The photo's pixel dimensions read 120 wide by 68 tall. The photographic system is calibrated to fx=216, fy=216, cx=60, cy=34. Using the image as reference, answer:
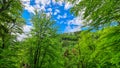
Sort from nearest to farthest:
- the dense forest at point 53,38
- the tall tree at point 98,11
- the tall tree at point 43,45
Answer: the tall tree at point 98,11 < the dense forest at point 53,38 < the tall tree at point 43,45

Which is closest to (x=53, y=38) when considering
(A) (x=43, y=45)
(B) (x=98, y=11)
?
(A) (x=43, y=45)

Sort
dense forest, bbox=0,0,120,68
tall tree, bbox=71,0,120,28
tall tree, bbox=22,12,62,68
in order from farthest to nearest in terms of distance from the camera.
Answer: tall tree, bbox=22,12,62,68 < dense forest, bbox=0,0,120,68 < tall tree, bbox=71,0,120,28

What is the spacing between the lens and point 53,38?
1128 inches

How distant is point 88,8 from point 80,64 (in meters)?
27.4

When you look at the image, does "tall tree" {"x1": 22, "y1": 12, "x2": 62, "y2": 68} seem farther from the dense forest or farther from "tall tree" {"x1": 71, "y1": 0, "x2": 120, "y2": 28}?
"tall tree" {"x1": 71, "y1": 0, "x2": 120, "y2": 28}

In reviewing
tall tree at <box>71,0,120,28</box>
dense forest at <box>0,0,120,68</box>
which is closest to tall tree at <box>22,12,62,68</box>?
dense forest at <box>0,0,120,68</box>

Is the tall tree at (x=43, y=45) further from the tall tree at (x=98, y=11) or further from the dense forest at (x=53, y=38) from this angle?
the tall tree at (x=98, y=11)

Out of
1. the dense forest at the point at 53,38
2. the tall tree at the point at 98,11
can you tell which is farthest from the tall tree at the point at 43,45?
the tall tree at the point at 98,11

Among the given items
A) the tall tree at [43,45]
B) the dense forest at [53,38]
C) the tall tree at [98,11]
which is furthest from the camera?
the tall tree at [43,45]

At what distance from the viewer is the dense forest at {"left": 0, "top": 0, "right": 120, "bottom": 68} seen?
340 inches

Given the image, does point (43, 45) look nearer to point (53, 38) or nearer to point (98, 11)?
point (53, 38)

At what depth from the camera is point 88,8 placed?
8398 mm

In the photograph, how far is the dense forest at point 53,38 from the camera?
8.64 m

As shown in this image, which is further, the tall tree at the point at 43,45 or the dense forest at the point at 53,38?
the tall tree at the point at 43,45
